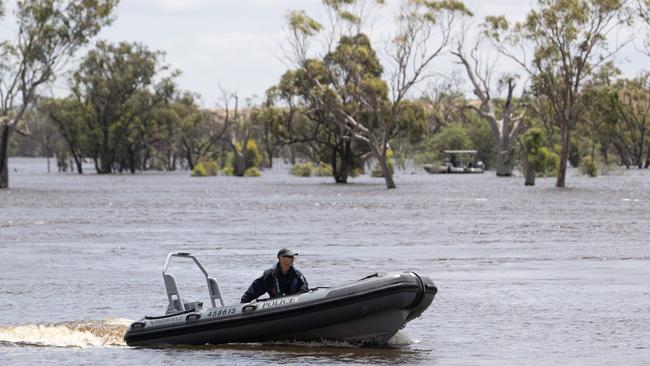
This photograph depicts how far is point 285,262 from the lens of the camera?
20.0 metres

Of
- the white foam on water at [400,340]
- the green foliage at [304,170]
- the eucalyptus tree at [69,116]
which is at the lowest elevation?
the white foam on water at [400,340]

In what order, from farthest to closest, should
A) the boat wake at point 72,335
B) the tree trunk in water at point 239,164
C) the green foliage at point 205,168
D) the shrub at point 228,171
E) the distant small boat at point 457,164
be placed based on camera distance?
the shrub at point 228,171
the distant small boat at point 457,164
the tree trunk in water at point 239,164
the green foliage at point 205,168
the boat wake at point 72,335

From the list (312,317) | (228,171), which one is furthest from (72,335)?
(228,171)

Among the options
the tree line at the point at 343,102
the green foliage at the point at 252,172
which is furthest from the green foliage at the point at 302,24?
the green foliage at the point at 252,172

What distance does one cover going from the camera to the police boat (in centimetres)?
1948

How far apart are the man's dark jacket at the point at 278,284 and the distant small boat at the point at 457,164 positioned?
124 m

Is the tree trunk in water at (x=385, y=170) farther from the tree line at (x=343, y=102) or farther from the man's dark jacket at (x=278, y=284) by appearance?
the man's dark jacket at (x=278, y=284)

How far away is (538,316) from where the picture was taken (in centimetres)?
2453

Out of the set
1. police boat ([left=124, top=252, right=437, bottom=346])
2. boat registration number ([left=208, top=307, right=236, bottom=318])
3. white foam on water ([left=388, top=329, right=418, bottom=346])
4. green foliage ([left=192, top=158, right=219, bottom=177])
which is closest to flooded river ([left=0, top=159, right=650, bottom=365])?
white foam on water ([left=388, top=329, right=418, bottom=346])

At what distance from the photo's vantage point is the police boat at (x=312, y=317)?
19.5 meters

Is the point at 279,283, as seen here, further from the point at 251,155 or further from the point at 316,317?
the point at 251,155

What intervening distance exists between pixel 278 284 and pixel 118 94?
11178 centimetres

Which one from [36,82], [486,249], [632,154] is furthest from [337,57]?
[632,154]

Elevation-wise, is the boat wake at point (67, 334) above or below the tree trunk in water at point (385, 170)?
below
